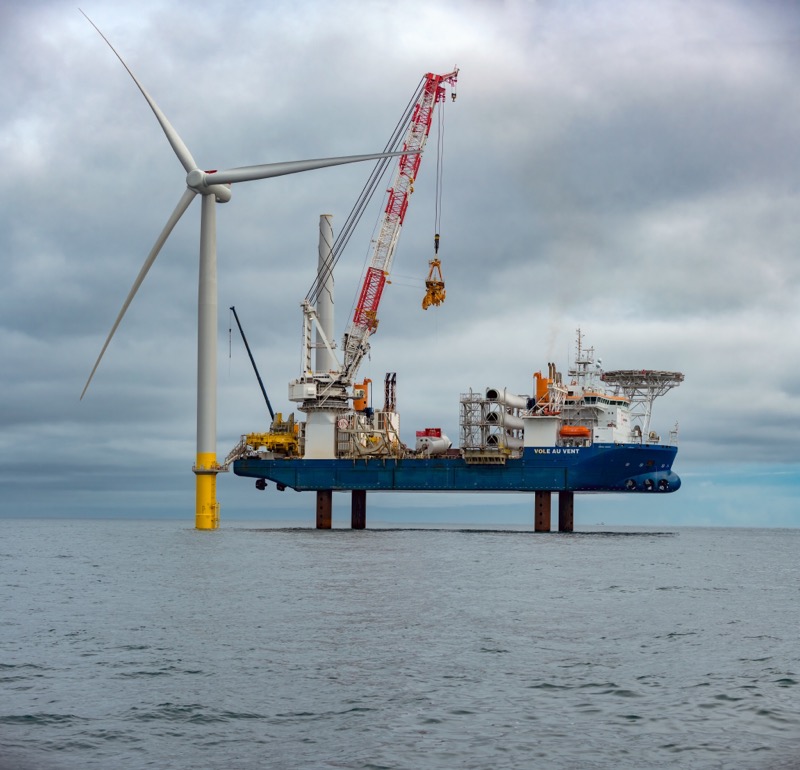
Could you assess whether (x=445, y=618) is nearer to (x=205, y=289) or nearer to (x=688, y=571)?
(x=688, y=571)

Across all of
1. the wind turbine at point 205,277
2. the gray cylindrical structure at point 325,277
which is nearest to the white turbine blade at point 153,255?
the wind turbine at point 205,277

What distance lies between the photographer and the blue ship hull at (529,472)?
345 ft

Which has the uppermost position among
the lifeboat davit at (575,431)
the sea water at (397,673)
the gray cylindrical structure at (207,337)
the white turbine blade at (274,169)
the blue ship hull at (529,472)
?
the white turbine blade at (274,169)

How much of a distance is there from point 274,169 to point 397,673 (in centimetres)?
7360

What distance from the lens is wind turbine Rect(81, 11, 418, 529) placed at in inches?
3880

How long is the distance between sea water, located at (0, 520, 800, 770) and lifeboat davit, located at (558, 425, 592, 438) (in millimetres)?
51283

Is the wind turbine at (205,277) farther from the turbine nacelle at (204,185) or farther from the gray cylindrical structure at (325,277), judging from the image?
the gray cylindrical structure at (325,277)

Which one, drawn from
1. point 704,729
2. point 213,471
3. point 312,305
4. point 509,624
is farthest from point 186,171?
point 704,729

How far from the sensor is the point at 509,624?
36938mm

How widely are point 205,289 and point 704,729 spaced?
84854 millimetres

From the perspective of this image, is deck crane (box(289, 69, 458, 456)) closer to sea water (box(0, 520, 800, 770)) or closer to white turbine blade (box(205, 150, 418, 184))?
white turbine blade (box(205, 150, 418, 184))

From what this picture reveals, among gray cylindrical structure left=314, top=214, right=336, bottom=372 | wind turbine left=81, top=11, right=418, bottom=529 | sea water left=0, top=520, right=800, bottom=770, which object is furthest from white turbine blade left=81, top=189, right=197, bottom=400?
sea water left=0, top=520, right=800, bottom=770

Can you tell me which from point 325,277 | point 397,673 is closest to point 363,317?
point 325,277

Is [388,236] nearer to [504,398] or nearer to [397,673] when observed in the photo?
[504,398]
